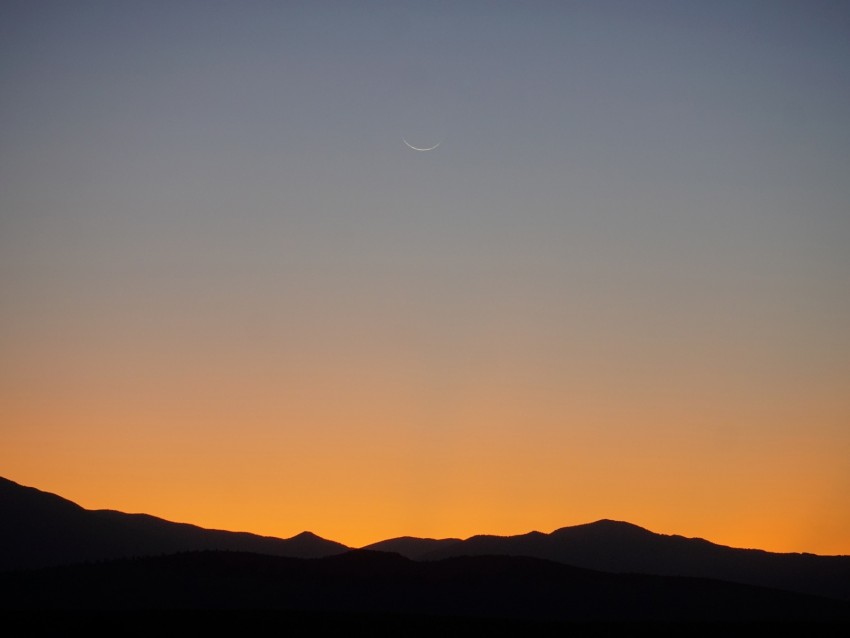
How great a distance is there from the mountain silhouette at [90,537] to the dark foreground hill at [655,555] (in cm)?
1327

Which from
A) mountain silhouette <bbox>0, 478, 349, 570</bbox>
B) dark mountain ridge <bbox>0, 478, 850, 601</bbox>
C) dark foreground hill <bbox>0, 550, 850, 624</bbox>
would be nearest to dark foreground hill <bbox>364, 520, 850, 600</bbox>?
dark mountain ridge <bbox>0, 478, 850, 601</bbox>

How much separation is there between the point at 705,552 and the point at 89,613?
248 feet

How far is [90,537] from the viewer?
99.6 m

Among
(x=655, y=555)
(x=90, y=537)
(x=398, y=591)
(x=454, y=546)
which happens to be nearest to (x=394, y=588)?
(x=398, y=591)

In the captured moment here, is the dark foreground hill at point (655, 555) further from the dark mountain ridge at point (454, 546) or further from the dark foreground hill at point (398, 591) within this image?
the dark foreground hill at point (398, 591)

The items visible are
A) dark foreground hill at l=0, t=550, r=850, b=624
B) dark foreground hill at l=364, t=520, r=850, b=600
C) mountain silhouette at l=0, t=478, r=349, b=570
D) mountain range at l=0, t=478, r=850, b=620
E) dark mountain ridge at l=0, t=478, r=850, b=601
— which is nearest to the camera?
dark foreground hill at l=0, t=550, r=850, b=624

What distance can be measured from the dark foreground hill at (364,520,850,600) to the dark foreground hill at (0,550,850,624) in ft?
125

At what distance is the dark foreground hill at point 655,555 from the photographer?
9625 centimetres

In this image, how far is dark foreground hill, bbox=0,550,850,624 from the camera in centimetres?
4650

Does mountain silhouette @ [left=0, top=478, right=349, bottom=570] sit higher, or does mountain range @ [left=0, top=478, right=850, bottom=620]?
mountain silhouette @ [left=0, top=478, right=349, bottom=570]

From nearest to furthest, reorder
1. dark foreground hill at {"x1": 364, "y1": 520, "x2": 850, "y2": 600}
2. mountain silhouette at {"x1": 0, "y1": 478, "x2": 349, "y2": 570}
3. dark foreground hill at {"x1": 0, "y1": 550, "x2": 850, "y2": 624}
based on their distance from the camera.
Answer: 1. dark foreground hill at {"x1": 0, "y1": 550, "x2": 850, "y2": 624}
2. mountain silhouette at {"x1": 0, "y1": 478, "x2": 349, "y2": 570}
3. dark foreground hill at {"x1": 364, "y1": 520, "x2": 850, "y2": 600}

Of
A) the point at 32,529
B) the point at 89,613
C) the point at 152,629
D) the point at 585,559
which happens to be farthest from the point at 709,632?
the point at 32,529

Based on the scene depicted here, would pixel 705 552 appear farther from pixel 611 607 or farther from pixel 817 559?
pixel 611 607

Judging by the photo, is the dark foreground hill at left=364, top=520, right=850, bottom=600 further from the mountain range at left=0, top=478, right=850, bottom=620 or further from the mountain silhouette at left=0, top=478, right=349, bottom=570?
the mountain range at left=0, top=478, right=850, bottom=620
